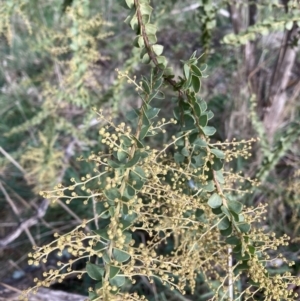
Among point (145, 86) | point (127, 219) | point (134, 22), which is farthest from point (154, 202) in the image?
point (134, 22)

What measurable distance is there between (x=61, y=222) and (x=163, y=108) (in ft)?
1.91

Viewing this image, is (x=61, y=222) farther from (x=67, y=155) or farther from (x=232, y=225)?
(x=232, y=225)

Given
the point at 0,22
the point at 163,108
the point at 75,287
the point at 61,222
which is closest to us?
the point at 0,22

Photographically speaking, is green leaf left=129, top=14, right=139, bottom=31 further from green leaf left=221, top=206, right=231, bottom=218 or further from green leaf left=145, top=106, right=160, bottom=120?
green leaf left=221, top=206, right=231, bottom=218

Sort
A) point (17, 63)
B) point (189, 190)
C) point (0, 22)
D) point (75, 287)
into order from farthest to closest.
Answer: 1. point (17, 63)
2. point (75, 287)
3. point (0, 22)
4. point (189, 190)

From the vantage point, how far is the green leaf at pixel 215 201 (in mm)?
591

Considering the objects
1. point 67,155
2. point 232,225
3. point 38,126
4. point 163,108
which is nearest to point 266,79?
point 163,108

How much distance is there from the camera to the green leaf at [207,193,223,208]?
591 mm

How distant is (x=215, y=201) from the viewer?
59 centimetres

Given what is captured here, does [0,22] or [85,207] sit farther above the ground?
[0,22]

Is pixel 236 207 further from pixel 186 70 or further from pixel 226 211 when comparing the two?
pixel 186 70

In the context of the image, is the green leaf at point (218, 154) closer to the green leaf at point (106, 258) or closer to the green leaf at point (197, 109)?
the green leaf at point (197, 109)

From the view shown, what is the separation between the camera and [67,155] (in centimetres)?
157

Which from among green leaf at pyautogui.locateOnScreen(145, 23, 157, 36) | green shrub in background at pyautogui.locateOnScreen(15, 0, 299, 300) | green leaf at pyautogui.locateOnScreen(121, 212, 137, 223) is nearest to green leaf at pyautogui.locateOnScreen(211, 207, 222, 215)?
green shrub in background at pyautogui.locateOnScreen(15, 0, 299, 300)
